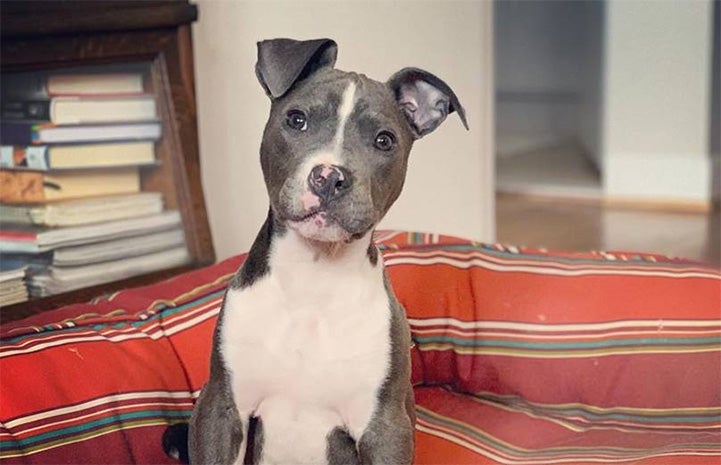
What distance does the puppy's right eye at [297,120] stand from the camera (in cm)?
142

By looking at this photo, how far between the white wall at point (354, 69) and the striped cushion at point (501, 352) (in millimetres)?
437

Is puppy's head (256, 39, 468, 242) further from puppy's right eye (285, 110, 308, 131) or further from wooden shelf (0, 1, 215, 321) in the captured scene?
wooden shelf (0, 1, 215, 321)

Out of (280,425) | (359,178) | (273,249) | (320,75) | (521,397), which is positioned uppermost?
(320,75)

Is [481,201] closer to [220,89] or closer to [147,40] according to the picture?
[220,89]

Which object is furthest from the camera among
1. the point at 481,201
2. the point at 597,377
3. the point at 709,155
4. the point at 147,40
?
the point at 709,155

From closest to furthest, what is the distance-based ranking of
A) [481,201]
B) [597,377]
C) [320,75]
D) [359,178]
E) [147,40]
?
1. [359,178]
2. [320,75]
3. [597,377]
4. [147,40]
5. [481,201]

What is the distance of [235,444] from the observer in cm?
153

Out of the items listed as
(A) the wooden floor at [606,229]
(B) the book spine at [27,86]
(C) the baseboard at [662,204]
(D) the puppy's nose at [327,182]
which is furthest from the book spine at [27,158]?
(C) the baseboard at [662,204]

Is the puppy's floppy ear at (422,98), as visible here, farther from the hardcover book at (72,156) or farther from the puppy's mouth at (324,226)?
the hardcover book at (72,156)

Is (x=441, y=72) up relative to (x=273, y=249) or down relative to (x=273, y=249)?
up

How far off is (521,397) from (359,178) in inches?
35.6

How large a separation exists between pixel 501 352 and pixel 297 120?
869 mm

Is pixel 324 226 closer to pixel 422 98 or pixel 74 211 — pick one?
pixel 422 98

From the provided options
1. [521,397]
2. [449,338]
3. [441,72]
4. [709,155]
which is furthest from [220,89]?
[709,155]
